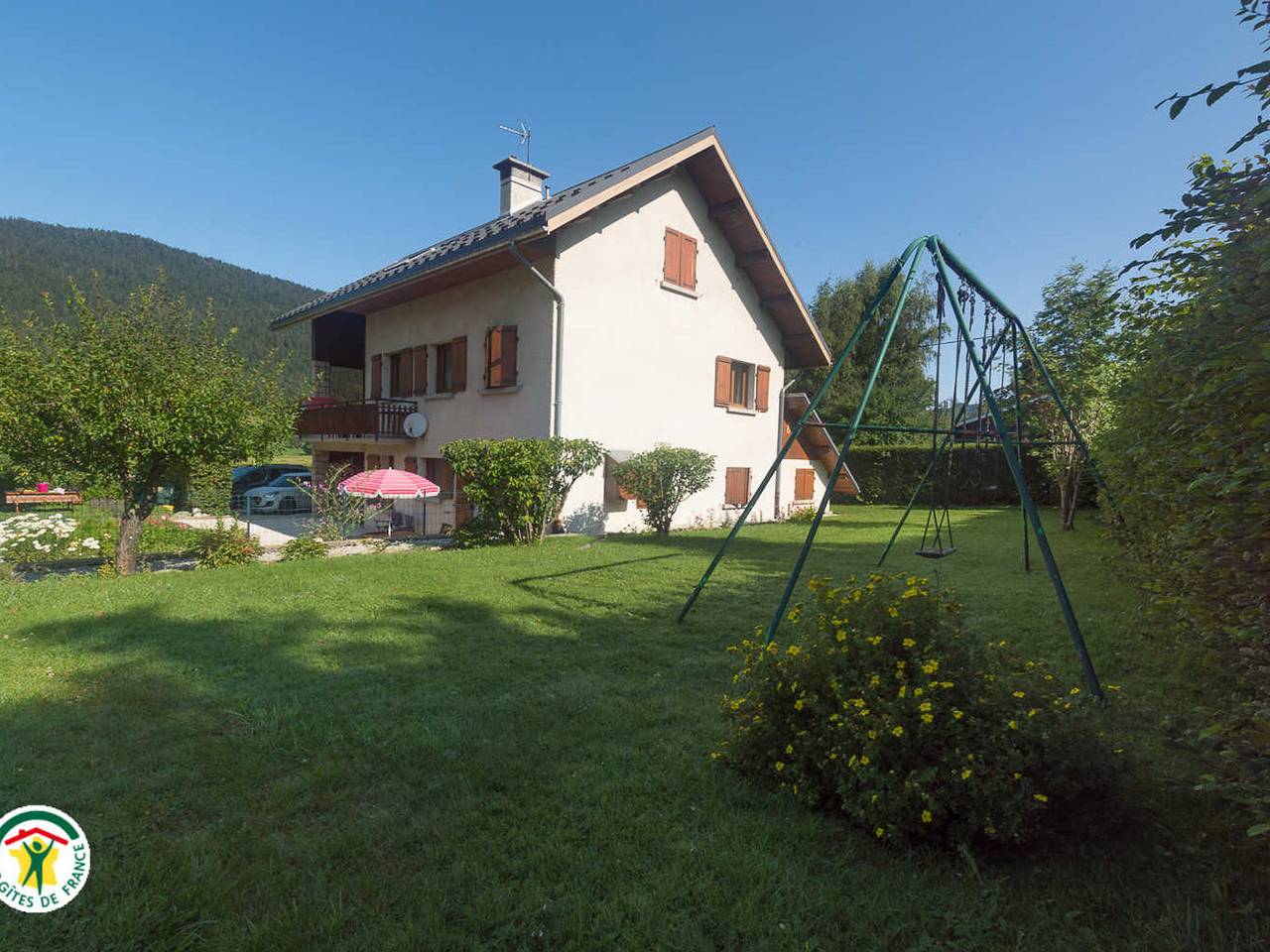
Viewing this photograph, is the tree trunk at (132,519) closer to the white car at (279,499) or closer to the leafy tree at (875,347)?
the white car at (279,499)

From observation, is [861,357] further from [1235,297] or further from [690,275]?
[1235,297]

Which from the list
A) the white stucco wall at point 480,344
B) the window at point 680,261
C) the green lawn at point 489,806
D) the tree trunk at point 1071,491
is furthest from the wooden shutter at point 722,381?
the green lawn at point 489,806

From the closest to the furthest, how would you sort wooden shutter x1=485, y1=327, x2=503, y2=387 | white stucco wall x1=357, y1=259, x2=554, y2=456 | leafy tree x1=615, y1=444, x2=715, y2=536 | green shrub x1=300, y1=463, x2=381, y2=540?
1. green shrub x1=300, y1=463, x2=381, y2=540
2. white stucco wall x1=357, y1=259, x2=554, y2=456
3. leafy tree x1=615, y1=444, x2=715, y2=536
4. wooden shutter x1=485, y1=327, x2=503, y2=387

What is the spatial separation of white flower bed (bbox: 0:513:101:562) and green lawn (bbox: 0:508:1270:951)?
525 centimetres

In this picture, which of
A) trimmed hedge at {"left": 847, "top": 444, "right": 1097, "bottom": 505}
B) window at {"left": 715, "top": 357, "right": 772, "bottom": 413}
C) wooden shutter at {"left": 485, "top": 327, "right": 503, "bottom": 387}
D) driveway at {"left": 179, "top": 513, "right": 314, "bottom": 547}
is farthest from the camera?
trimmed hedge at {"left": 847, "top": 444, "right": 1097, "bottom": 505}

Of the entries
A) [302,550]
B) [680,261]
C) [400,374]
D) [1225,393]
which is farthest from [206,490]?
[1225,393]

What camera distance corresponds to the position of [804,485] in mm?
20297

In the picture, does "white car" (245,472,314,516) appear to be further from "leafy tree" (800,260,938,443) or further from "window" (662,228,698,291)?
"leafy tree" (800,260,938,443)

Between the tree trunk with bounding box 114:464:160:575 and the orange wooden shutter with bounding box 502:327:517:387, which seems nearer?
the tree trunk with bounding box 114:464:160:575

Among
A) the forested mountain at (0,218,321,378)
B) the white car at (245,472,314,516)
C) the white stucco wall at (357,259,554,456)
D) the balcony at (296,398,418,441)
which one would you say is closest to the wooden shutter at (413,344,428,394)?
the white stucco wall at (357,259,554,456)

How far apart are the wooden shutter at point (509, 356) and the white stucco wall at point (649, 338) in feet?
4.46

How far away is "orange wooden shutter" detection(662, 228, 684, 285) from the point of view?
1483 centimetres

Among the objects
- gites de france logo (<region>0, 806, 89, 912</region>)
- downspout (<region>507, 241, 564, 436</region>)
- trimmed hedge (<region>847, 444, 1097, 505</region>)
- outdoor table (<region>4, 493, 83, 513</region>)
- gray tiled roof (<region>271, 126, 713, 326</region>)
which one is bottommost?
gites de france logo (<region>0, 806, 89, 912</region>)

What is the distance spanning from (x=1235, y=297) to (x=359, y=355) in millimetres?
21557
